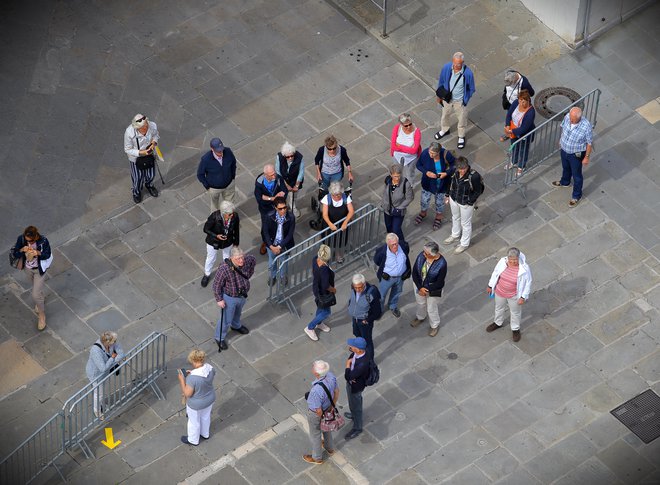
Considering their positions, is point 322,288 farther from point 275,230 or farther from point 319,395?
point 319,395

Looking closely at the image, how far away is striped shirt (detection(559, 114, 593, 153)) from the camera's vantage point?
78.8 ft

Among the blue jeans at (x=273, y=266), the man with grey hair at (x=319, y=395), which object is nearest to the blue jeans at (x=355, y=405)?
the man with grey hair at (x=319, y=395)

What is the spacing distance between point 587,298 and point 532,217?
1.87m

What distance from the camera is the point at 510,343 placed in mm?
22812

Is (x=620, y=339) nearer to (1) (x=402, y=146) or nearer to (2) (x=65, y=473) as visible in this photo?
(1) (x=402, y=146)

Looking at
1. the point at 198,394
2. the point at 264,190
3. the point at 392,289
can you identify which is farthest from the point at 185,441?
the point at 264,190

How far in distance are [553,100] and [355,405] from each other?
7.78 metres

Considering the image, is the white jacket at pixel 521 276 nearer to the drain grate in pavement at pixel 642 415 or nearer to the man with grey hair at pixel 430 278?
the man with grey hair at pixel 430 278

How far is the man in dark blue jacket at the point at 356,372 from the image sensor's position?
20.5 metres

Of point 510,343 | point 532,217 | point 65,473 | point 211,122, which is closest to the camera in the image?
point 65,473

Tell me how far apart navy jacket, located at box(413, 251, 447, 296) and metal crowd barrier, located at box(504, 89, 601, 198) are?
3200 mm

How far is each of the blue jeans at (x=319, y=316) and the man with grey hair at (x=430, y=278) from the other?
133 centimetres

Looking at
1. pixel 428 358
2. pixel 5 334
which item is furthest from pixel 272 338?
pixel 5 334

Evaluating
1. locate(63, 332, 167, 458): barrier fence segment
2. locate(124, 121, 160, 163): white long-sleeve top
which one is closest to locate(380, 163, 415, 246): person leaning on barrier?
locate(124, 121, 160, 163): white long-sleeve top
